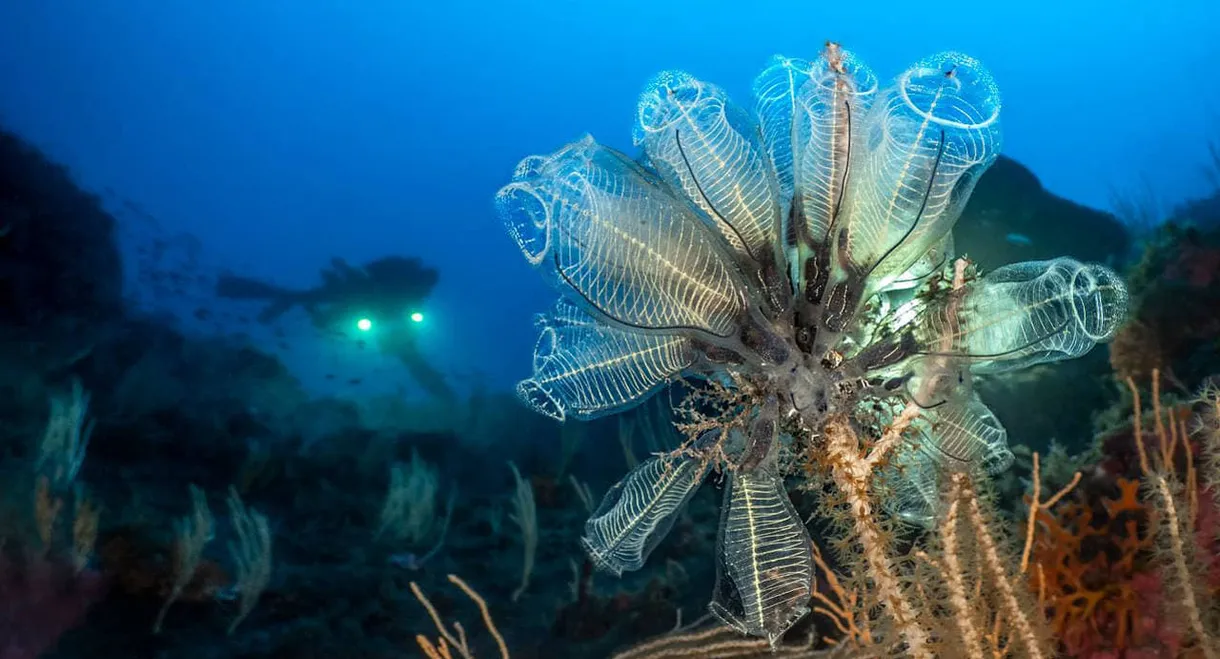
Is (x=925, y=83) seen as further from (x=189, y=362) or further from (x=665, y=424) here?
(x=189, y=362)

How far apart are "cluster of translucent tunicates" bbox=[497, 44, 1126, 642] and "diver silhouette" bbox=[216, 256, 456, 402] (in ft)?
88.9

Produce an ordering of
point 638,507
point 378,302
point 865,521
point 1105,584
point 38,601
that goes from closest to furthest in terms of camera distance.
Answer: point 865,521, point 638,507, point 1105,584, point 38,601, point 378,302

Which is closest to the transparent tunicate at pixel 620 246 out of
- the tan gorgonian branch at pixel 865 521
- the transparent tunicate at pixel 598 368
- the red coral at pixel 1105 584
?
the transparent tunicate at pixel 598 368

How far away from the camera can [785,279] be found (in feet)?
6.58

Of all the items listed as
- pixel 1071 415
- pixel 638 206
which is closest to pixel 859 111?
pixel 638 206

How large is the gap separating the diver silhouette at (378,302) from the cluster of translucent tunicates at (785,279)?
27095mm

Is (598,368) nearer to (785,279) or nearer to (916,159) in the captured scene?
(785,279)

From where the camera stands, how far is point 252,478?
11.1m

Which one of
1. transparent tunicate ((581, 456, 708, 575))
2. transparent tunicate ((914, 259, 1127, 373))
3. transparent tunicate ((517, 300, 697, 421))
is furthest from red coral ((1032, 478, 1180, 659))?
transparent tunicate ((517, 300, 697, 421))

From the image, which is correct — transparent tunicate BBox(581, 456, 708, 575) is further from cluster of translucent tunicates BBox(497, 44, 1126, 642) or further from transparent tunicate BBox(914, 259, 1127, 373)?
transparent tunicate BBox(914, 259, 1127, 373)

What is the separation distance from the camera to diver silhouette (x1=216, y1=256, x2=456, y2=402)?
2958cm

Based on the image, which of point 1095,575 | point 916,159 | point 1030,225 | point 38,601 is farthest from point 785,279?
point 1030,225

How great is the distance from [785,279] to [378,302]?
30691 mm

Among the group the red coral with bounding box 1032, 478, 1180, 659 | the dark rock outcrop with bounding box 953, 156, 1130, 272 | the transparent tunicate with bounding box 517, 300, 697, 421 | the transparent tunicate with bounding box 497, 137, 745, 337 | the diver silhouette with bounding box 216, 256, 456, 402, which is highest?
the diver silhouette with bounding box 216, 256, 456, 402
